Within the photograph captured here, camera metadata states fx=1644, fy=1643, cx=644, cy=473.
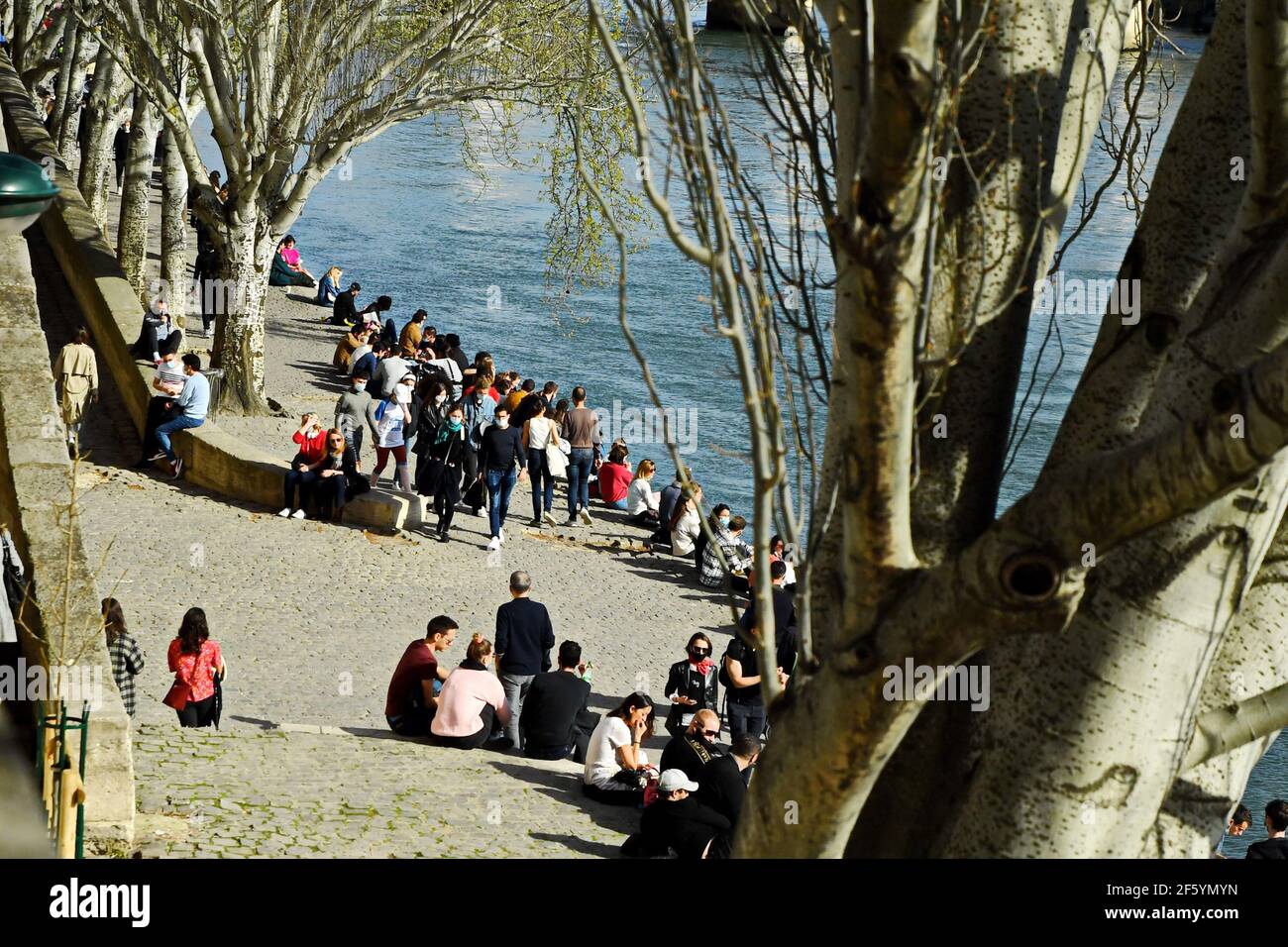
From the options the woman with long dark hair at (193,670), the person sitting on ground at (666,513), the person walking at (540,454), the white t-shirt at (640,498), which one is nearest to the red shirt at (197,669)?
the woman with long dark hair at (193,670)

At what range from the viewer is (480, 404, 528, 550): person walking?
55.4ft

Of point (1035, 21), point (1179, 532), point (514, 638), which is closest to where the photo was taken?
point (1179, 532)

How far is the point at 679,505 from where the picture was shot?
1925 cm

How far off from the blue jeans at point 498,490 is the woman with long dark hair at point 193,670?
241 inches

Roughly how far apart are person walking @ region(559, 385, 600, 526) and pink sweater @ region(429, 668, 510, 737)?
7.47m

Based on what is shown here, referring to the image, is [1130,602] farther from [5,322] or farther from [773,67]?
[5,322]

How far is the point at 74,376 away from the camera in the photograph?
17.2 meters

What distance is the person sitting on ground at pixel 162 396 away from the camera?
1755cm

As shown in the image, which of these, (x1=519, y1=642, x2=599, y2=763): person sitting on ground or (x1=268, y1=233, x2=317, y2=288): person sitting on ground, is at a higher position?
(x1=268, y1=233, x2=317, y2=288): person sitting on ground

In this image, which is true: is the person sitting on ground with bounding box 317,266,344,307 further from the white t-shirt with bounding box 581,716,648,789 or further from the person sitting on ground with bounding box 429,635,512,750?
the white t-shirt with bounding box 581,716,648,789

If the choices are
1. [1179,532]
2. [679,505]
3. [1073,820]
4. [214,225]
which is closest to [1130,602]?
[1179,532]

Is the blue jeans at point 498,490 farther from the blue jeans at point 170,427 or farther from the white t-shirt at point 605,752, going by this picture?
the white t-shirt at point 605,752

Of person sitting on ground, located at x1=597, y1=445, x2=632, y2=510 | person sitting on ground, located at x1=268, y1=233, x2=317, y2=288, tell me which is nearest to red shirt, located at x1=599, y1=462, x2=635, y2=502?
person sitting on ground, located at x1=597, y1=445, x2=632, y2=510

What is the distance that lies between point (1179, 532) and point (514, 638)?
8.50m
